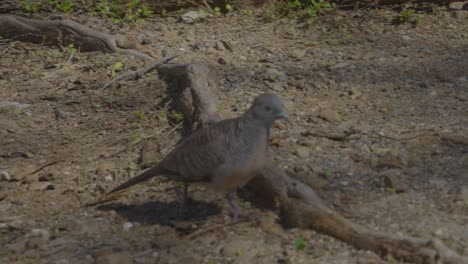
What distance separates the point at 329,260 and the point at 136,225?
109cm

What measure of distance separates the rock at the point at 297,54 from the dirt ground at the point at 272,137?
0.02 metres

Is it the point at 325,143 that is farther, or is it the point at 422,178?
the point at 325,143

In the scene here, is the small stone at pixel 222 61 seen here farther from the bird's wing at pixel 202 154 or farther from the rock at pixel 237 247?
the rock at pixel 237 247

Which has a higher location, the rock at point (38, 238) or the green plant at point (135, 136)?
the rock at point (38, 238)

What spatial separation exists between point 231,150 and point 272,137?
42.3 inches

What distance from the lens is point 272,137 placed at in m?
4.74

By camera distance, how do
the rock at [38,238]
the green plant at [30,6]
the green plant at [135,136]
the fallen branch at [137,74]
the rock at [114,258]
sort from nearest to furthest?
the rock at [114,258], the rock at [38,238], the green plant at [135,136], the fallen branch at [137,74], the green plant at [30,6]

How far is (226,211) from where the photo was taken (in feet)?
13.3

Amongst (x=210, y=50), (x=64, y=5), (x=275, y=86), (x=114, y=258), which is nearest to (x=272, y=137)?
(x=275, y=86)

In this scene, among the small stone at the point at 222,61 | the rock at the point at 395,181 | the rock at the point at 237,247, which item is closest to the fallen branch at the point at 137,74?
the small stone at the point at 222,61

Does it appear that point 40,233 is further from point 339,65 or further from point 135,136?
point 339,65

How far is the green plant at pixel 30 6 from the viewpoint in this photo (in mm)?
6731

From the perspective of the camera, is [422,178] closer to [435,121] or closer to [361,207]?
[361,207]

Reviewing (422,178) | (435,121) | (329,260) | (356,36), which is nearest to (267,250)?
(329,260)
